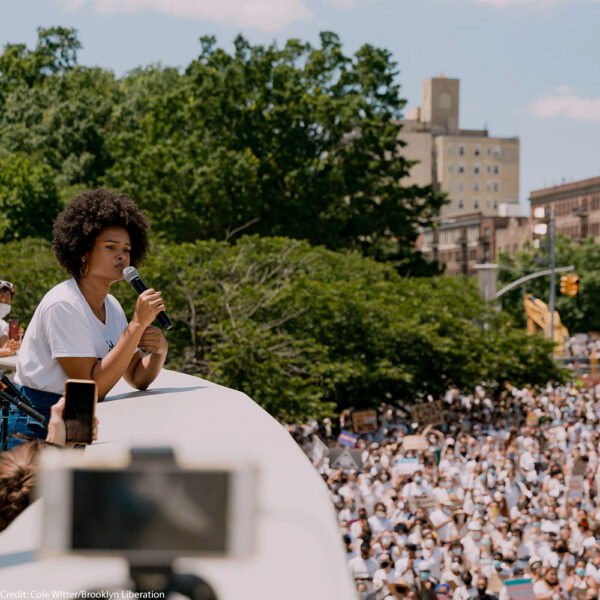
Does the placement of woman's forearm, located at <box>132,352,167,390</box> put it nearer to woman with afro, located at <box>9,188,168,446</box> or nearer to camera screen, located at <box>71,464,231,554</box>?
woman with afro, located at <box>9,188,168,446</box>

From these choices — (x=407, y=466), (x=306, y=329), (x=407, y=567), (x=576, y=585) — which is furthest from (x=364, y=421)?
(x=576, y=585)

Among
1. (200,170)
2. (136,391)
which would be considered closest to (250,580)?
(136,391)

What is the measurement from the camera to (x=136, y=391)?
11.5 ft

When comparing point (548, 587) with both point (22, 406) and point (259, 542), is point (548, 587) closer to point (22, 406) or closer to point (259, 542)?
point (22, 406)

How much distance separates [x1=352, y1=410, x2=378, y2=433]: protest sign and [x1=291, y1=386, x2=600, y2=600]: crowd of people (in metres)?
0.33

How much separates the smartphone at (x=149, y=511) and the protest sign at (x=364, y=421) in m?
25.3

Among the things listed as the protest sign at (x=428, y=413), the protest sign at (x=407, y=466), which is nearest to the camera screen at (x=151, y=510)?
the protest sign at (x=407, y=466)

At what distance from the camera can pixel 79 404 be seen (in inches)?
89.8

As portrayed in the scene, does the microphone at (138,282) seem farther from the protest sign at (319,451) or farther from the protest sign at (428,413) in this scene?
the protest sign at (428,413)

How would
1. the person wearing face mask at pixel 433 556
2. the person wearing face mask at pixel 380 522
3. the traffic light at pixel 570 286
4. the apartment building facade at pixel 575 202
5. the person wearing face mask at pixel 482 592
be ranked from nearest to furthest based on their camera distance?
the person wearing face mask at pixel 482 592 < the person wearing face mask at pixel 433 556 < the person wearing face mask at pixel 380 522 < the traffic light at pixel 570 286 < the apartment building facade at pixel 575 202

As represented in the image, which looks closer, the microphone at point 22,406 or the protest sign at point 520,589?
the microphone at point 22,406

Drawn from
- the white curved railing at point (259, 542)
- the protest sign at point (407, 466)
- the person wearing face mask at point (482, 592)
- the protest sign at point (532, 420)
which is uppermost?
the white curved railing at point (259, 542)

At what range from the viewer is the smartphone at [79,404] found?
89.5 inches

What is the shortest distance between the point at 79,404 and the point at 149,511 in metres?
1.40
